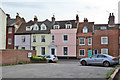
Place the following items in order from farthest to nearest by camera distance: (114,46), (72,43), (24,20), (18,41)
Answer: (24,20) → (18,41) → (72,43) → (114,46)

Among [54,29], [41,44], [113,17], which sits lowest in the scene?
[41,44]

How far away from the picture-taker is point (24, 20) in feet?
157

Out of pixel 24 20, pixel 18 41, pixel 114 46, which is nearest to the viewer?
pixel 114 46

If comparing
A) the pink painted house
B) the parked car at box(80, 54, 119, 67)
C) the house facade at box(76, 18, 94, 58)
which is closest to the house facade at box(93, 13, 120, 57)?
the house facade at box(76, 18, 94, 58)

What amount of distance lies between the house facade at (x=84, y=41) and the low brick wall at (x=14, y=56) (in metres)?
14.7

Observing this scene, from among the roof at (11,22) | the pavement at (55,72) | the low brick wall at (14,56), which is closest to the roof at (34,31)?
the roof at (11,22)

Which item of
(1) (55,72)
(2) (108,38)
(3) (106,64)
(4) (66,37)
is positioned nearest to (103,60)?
(3) (106,64)

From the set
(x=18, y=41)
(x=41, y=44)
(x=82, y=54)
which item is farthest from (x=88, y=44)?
(x=18, y=41)

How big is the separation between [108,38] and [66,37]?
9391 mm

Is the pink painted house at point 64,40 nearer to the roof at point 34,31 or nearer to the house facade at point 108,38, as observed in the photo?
the roof at point 34,31

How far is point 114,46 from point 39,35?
17.3 m

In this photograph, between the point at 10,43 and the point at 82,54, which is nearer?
the point at 82,54

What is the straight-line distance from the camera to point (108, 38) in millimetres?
36062

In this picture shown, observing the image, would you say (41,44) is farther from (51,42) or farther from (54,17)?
(54,17)
